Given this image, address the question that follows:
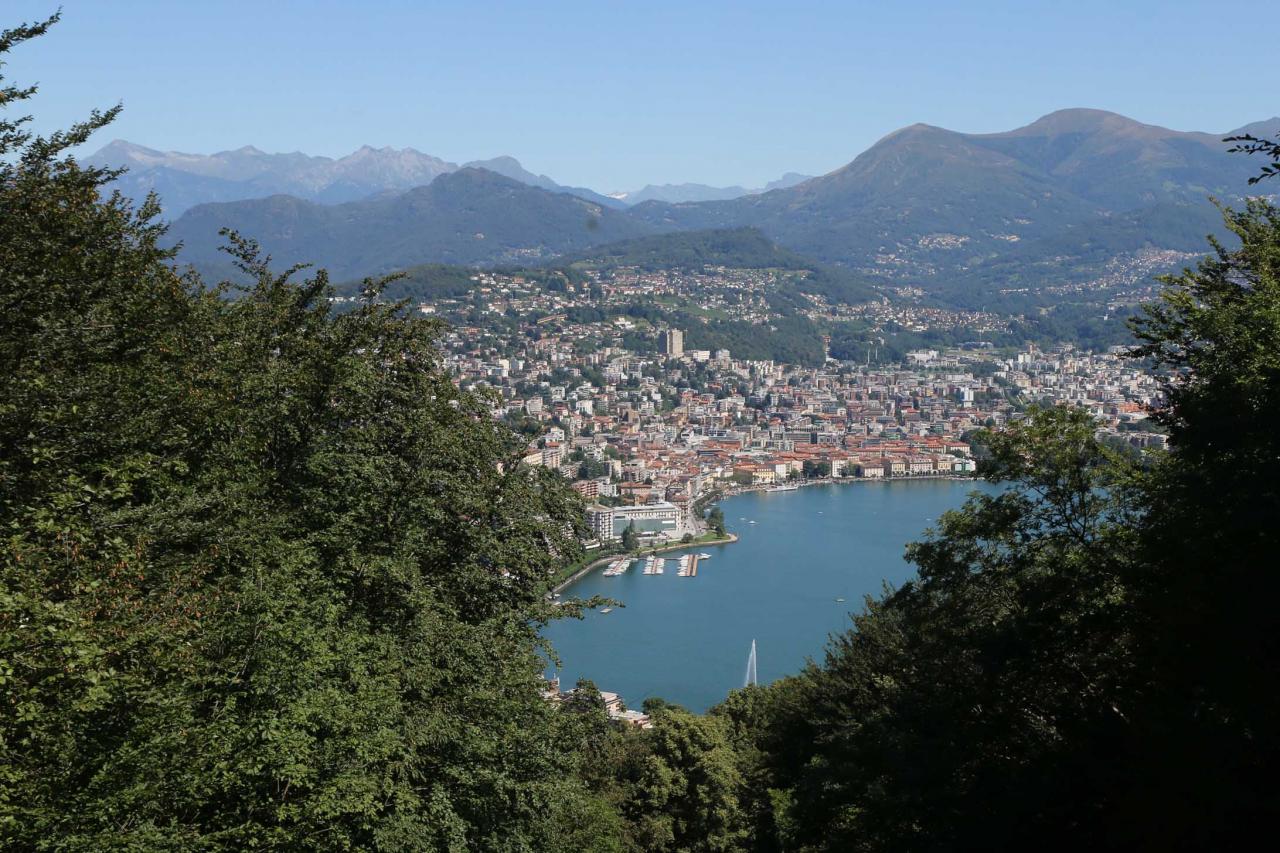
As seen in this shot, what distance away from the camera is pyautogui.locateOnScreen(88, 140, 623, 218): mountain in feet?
437

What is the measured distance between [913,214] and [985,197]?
7532 millimetres

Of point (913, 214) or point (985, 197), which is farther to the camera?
point (985, 197)

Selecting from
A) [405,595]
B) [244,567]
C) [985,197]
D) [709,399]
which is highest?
[985,197]

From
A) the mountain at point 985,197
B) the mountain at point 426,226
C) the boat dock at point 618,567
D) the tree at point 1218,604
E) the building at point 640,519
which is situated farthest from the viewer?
the mountain at point 985,197

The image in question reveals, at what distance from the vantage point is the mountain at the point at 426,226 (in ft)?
277

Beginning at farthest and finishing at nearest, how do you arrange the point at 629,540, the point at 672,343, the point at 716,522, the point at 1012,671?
the point at 672,343 → the point at 716,522 → the point at 629,540 → the point at 1012,671

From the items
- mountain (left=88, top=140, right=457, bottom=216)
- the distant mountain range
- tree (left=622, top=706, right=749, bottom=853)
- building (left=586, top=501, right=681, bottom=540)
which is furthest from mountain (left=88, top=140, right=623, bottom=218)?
tree (left=622, top=706, right=749, bottom=853)

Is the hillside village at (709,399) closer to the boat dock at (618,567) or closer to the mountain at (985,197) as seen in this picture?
the boat dock at (618,567)

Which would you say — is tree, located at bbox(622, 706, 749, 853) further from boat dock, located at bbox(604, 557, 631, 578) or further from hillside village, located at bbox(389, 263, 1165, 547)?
hillside village, located at bbox(389, 263, 1165, 547)

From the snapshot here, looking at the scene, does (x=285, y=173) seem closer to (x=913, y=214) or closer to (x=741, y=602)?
(x=913, y=214)

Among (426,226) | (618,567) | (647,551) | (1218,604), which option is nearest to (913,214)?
(426,226)

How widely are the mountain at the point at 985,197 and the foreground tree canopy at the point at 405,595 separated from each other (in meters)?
78.1

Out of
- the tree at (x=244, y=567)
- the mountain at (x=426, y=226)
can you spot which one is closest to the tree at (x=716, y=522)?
the tree at (x=244, y=567)

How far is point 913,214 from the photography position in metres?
98.6
